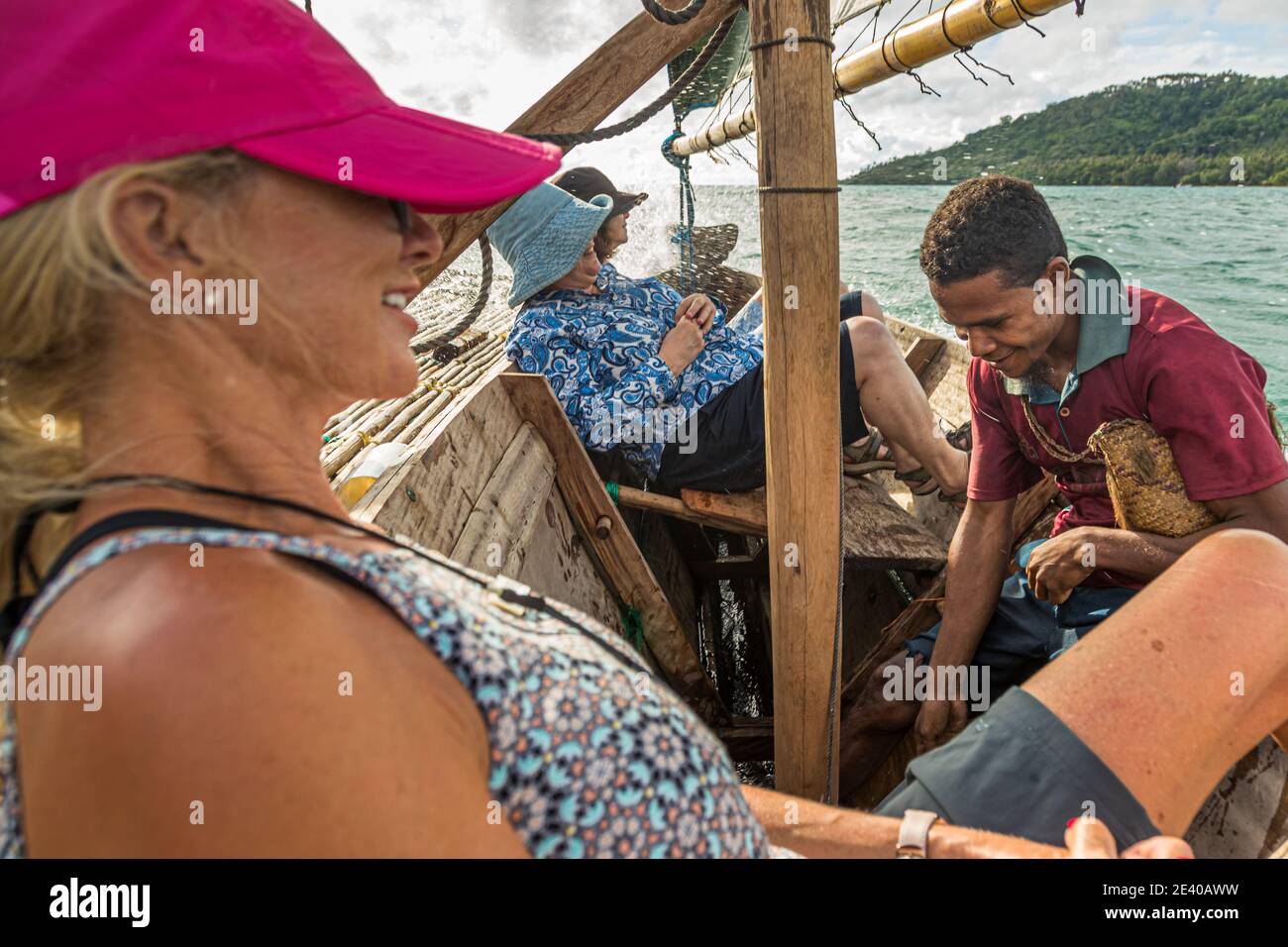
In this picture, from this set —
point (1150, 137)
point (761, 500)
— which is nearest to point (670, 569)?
point (761, 500)

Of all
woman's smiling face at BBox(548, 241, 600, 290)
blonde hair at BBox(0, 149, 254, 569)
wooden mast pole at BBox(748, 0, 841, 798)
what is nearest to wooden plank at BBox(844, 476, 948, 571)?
wooden mast pole at BBox(748, 0, 841, 798)

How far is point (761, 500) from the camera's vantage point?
3469 millimetres

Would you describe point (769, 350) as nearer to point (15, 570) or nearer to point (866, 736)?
point (15, 570)

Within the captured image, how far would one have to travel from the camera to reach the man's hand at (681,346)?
3.63 m

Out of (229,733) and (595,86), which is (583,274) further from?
(229,733)

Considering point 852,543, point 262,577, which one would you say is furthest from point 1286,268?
point 262,577

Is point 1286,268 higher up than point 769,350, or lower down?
higher up

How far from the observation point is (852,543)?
3.20m

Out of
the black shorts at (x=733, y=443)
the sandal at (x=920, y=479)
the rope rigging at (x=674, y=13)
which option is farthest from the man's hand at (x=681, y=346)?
the rope rigging at (x=674, y=13)

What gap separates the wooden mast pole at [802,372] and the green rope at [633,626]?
0.82 metres

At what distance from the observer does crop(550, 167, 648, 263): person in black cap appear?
13.1 ft

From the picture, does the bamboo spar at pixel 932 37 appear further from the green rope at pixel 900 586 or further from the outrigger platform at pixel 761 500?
the green rope at pixel 900 586

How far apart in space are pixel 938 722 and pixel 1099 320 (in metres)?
1.18
